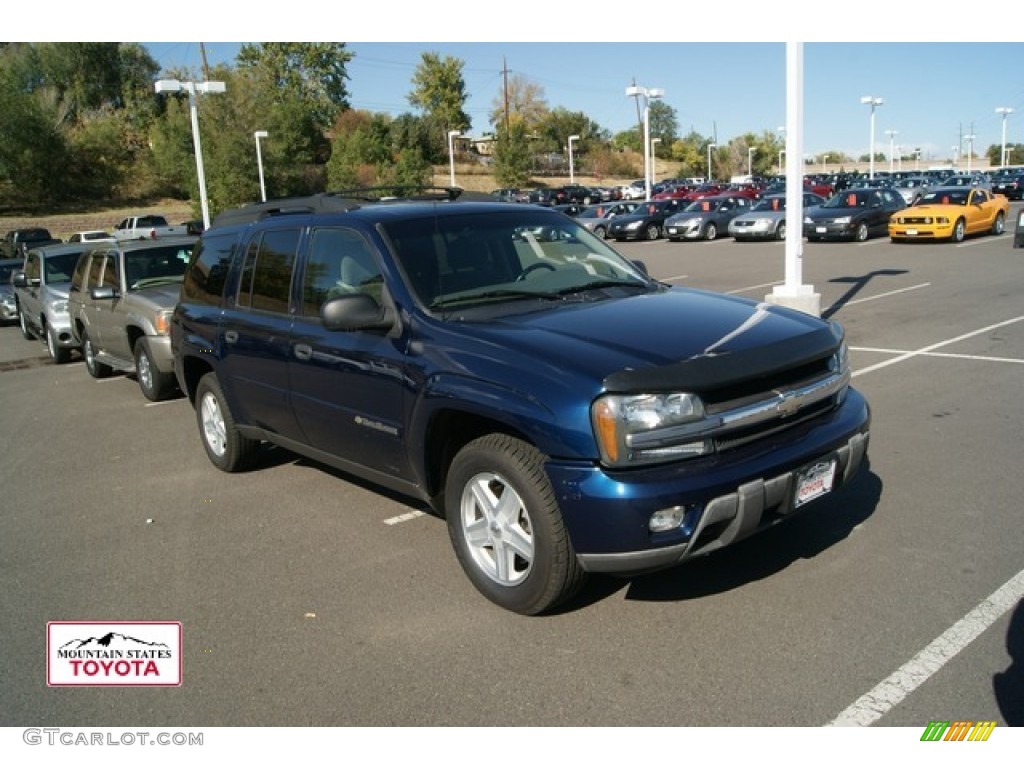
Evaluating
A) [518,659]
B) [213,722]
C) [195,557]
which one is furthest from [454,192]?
[213,722]

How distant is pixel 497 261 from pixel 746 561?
83.4 inches

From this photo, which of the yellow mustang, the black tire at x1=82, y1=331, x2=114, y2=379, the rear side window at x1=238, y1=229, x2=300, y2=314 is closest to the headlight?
the rear side window at x1=238, y1=229, x2=300, y2=314

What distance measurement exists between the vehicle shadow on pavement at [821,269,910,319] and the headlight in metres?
10.4

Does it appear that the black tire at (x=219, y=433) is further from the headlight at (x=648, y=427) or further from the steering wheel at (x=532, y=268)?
the headlight at (x=648, y=427)

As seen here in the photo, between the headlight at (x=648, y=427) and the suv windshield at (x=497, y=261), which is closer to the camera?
the headlight at (x=648, y=427)

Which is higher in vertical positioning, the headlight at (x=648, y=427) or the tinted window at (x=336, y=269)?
the tinted window at (x=336, y=269)

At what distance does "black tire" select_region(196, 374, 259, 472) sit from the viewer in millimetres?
6398

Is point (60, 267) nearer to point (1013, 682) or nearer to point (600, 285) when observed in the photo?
point (600, 285)

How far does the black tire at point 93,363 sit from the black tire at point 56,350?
1768 millimetres

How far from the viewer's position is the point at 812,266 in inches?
805

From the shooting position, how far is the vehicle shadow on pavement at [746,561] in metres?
4.27

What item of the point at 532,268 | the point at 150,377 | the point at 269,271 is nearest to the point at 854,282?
the point at 150,377

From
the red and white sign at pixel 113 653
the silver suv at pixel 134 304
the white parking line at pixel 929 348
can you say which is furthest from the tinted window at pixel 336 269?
the white parking line at pixel 929 348
